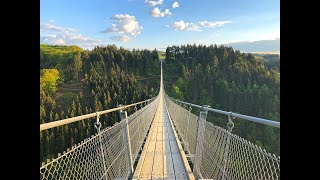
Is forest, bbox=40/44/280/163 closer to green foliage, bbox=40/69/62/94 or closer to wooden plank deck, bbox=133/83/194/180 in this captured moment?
green foliage, bbox=40/69/62/94

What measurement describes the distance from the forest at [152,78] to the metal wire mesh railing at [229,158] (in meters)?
36.2

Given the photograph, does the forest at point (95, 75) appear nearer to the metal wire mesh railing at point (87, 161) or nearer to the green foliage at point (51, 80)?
the green foliage at point (51, 80)

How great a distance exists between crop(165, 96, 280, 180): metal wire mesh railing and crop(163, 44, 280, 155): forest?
1395 inches

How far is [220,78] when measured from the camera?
209ft

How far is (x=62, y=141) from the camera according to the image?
788 inches

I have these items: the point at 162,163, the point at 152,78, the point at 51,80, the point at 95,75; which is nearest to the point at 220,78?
the point at 152,78

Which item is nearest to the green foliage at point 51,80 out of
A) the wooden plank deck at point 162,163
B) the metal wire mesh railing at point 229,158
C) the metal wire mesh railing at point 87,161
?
the wooden plank deck at point 162,163

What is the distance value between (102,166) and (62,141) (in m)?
19.2

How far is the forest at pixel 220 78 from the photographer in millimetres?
49312

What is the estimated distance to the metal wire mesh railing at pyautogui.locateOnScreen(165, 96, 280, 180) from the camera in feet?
4.30

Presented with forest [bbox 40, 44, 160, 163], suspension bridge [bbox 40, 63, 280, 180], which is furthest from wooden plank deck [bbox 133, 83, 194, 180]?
forest [bbox 40, 44, 160, 163]
